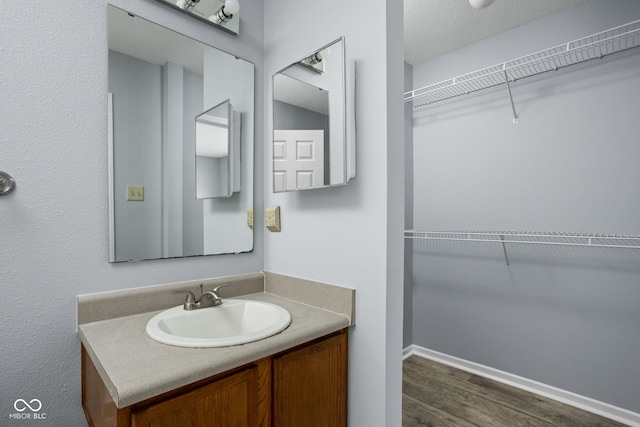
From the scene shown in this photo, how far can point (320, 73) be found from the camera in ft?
3.99

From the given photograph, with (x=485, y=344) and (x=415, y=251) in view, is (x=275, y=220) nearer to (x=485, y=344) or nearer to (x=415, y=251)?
(x=415, y=251)

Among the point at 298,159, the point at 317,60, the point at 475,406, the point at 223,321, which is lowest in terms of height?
the point at 475,406

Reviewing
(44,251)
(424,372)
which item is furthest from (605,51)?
(44,251)

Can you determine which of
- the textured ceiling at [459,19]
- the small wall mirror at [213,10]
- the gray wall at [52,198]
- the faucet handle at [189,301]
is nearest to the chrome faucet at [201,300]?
the faucet handle at [189,301]

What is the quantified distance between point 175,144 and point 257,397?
1001 millimetres

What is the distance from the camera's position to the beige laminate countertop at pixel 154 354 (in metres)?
0.69

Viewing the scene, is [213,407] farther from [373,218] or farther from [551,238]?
[551,238]

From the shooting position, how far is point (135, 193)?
1.19 metres

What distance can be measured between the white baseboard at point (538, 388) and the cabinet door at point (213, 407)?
204 centimetres

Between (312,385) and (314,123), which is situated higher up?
(314,123)

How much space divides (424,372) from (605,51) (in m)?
2.40

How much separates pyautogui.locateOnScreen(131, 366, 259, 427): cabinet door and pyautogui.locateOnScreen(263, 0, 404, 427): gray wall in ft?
1.45

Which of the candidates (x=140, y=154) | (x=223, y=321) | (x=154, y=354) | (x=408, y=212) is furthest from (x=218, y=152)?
(x=408, y=212)

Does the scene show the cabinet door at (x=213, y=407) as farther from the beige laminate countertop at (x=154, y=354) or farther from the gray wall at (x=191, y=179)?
the gray wall at (x=191, y=179)
